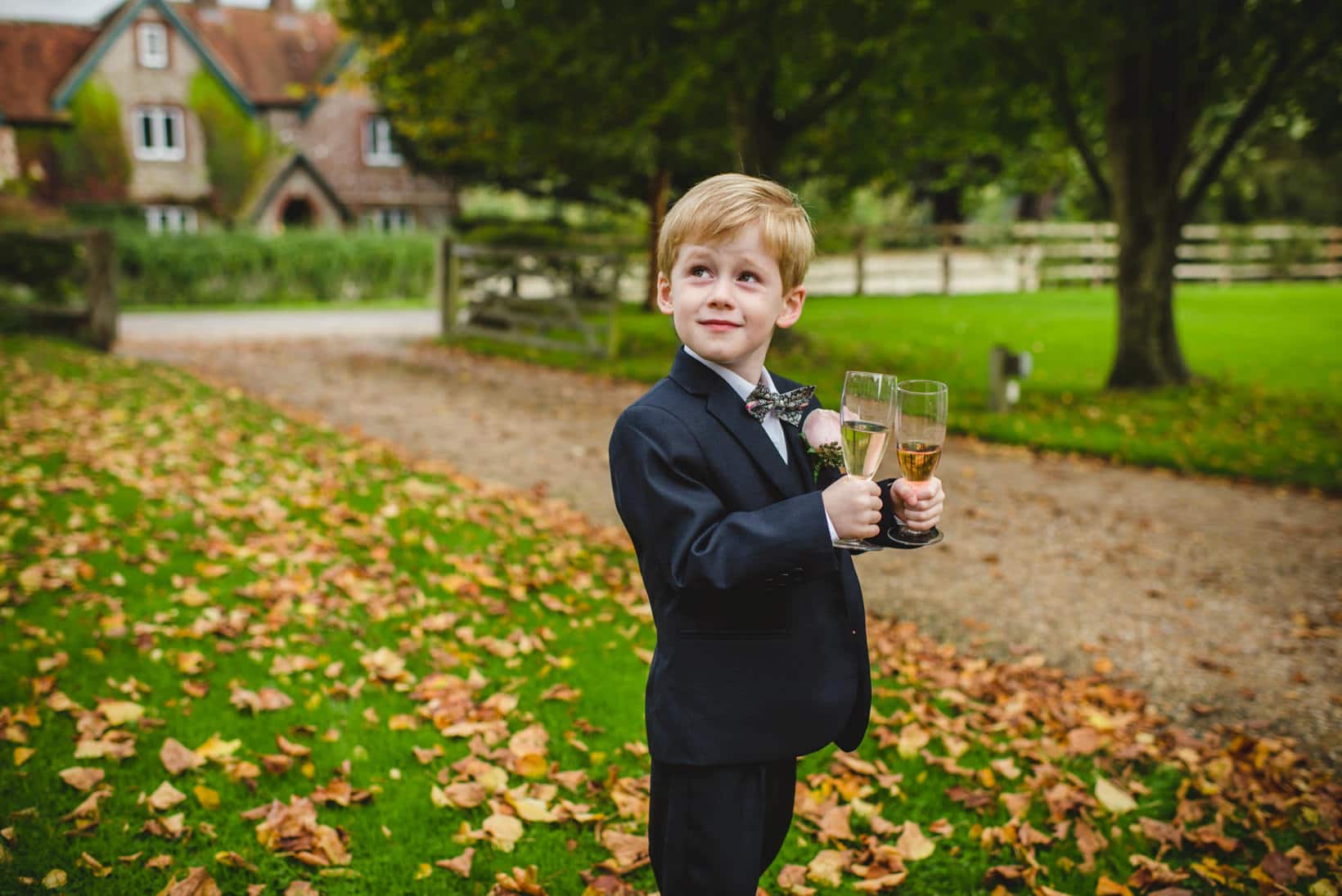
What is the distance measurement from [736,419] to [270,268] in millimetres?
27427

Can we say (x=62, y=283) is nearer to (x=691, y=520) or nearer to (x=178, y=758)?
(x=178, y=758)

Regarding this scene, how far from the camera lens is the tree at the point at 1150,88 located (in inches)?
412

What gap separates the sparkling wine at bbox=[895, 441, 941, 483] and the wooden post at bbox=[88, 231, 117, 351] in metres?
16.6

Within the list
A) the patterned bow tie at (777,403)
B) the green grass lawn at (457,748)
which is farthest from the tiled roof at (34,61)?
the patterned bow tie at (777,403)

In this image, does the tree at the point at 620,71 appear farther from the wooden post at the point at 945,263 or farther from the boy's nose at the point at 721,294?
the wooden post at the point at 945,263

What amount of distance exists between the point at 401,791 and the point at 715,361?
2.44 meters

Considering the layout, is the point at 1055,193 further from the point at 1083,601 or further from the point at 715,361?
the point at 715,361

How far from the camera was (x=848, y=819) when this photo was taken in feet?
12.3

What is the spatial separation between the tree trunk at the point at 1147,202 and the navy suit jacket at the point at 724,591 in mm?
11561

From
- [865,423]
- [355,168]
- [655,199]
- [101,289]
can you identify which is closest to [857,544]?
[865,423]

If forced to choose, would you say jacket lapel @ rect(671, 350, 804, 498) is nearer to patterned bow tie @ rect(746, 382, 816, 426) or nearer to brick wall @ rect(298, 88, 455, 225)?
patterned bow tie @ rect(746, 382, 816, 426)

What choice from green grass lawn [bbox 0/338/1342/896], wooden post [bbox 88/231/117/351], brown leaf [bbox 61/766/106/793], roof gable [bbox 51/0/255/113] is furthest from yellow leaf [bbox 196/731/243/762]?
roof gable [bbox 51/0/255/113]

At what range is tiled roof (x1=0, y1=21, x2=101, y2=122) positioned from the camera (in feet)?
108

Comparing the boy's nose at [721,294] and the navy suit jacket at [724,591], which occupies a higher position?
the boy's nose at [721,294]
